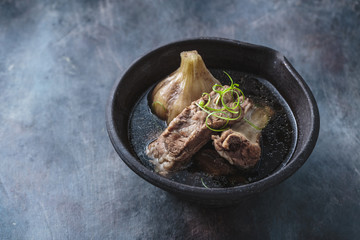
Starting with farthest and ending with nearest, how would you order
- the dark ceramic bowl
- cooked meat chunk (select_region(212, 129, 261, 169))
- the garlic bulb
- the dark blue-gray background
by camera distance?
1. the dark blue-gray background
2. the garlic bulb
3. cooked meat chunk (select_region(212, 129, 261, 169))
4. the dark ceramic bowl

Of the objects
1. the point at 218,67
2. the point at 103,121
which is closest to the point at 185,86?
the point at 218,67

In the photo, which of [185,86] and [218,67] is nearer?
[185,86]


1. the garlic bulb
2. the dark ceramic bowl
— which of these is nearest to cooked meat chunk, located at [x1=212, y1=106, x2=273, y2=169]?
the dark ceramic bowl

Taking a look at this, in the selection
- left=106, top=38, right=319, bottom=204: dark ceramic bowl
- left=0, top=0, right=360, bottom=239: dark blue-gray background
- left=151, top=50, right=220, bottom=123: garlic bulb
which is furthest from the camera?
left=0, top=0, right=360, bottom=239: dark blue-gray background

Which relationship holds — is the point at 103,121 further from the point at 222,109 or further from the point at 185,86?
the point at 222,109

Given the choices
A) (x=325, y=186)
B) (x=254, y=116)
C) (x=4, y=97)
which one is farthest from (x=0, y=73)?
(x=325, y=186)

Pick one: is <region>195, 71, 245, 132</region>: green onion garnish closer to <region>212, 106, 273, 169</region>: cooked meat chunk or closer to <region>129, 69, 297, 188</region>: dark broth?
<region>212, 106, 273, 169</region>: cooked meat chunk

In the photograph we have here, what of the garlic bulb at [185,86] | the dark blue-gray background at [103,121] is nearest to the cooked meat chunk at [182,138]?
the garlic bulb at [185,86]
